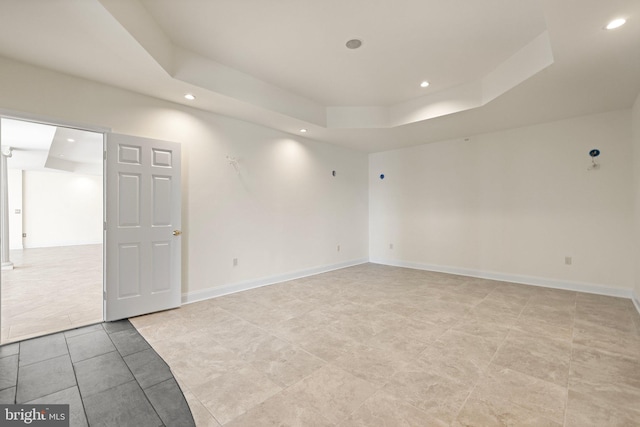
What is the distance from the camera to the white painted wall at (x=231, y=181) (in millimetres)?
2900

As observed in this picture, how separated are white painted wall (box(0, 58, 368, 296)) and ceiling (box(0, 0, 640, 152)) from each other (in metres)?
0.20

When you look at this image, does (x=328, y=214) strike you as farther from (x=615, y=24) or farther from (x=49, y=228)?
(x=49, y=228)

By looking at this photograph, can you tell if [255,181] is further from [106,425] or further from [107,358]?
[106,425]

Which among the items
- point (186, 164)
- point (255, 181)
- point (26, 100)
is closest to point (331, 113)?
point (255, 181)

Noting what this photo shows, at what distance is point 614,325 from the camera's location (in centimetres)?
288

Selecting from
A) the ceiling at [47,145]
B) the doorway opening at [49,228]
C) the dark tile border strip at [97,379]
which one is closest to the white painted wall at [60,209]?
the doorway opening at [49,228]

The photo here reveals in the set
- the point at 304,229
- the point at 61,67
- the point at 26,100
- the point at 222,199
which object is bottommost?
the point at 304,229

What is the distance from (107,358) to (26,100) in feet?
8.62

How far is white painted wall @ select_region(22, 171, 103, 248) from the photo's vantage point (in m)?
9.31

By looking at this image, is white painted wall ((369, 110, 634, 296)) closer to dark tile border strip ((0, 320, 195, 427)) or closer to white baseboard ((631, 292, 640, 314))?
white baseboard ((631, 292, 640, 314))

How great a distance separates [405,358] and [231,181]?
3281 millimetres

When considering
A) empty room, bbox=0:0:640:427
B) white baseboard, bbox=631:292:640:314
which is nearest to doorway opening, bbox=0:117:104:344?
empty room, bbox=0:0:640:427

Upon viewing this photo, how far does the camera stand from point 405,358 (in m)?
2.27

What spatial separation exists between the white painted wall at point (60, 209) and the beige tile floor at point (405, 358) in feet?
32.7
